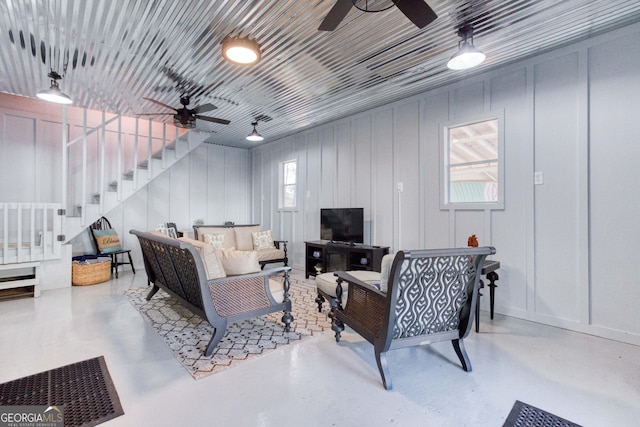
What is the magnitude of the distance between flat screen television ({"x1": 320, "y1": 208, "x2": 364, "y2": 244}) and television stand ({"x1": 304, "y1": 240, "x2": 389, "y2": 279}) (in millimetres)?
98

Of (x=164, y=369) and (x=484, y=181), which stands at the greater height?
(x=484, y=181)

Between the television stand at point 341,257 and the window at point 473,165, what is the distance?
1.25 meters

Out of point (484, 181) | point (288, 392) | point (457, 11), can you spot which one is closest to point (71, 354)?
point (288, 392)

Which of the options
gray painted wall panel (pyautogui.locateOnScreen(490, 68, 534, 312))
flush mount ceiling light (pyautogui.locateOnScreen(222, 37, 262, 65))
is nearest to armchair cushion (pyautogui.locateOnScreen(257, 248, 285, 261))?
flush mount ceiling light (pyautogui.locateOnScreen(222, 37, 262, 65))

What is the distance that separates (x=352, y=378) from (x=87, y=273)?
4795 millimetres

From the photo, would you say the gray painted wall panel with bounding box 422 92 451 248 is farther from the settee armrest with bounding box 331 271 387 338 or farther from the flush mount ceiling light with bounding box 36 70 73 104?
the flush mount ceiling light with bounding box 36 70 73 104

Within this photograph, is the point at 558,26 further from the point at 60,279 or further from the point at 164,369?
the point at 60,279

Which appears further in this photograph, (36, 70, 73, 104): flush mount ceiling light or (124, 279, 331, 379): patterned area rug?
(36, 70, 73, 104): flush mount ceiling light

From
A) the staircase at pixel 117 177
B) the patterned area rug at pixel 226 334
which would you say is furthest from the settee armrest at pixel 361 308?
the staircase at pixel 117 177

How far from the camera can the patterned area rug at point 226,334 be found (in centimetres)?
239

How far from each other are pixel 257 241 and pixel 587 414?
4.96 metres

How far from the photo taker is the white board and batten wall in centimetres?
274

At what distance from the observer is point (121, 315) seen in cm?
338

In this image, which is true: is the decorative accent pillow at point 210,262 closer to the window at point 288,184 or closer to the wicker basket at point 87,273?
the wicker basket at point 87,273
